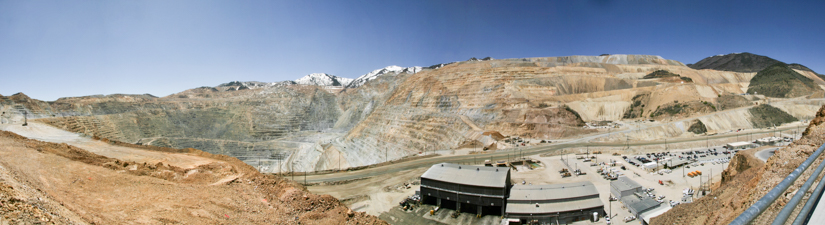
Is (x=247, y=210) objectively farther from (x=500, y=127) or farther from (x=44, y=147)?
(x=500, y=127)

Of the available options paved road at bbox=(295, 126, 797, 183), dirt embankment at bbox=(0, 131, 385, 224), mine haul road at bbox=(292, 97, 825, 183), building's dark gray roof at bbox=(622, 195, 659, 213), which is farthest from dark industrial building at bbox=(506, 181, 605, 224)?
paved road at bbox=(295, 126, 797, 183)

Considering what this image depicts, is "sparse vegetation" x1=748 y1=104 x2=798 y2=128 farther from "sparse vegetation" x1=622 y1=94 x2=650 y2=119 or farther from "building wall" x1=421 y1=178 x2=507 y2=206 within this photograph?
"building wall" x1=421 y1=178 x2=507 y2=206

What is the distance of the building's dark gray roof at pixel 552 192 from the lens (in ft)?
83.0

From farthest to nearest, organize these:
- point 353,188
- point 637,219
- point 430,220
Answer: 1. point 353,188
2. point 430,220
3. point 637,219

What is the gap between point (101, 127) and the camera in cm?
6156

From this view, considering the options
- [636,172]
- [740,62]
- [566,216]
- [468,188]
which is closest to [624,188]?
[566,216]

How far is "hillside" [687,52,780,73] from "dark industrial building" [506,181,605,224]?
6734 inches

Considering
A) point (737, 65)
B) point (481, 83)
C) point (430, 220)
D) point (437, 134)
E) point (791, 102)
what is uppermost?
point (737, 65)

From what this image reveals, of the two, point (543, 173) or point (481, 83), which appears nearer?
point (543, 173)

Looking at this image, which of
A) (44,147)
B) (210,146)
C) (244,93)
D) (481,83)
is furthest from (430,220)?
(244,93)

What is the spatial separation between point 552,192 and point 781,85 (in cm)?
10086

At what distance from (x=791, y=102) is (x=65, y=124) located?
5259 inches

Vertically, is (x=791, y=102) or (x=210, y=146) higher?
(x=791, y=102)

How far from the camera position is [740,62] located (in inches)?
6132
